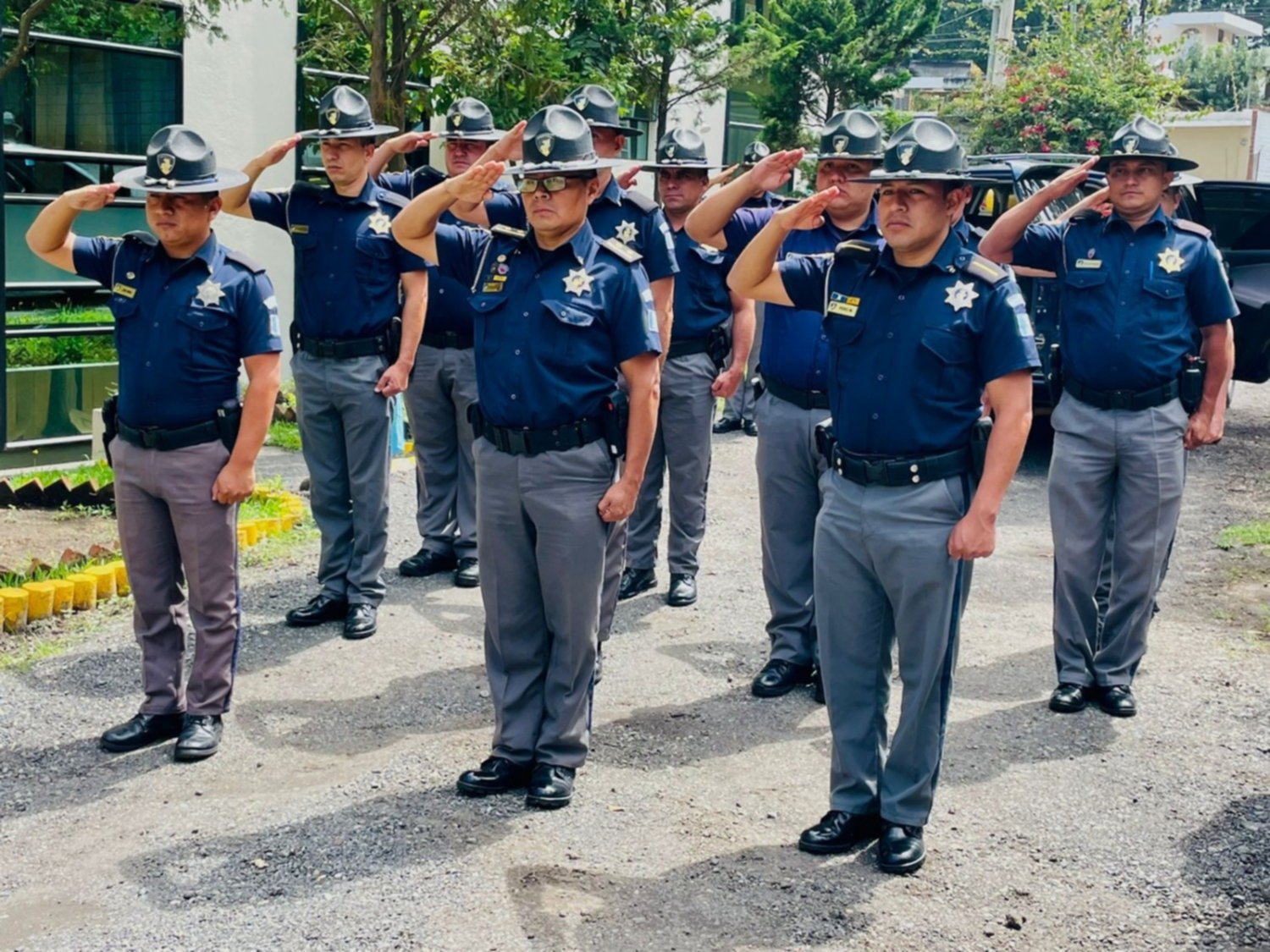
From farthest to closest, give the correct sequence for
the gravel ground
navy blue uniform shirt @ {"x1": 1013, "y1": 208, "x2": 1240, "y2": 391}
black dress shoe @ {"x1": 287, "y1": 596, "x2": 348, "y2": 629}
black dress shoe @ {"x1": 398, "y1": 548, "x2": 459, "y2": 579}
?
black dress shoe @ {"x1": 398, "y1": 548, "x2": 459, "y2": 579} → black dress shoe @ {"x1": 287, "y1": 596, "x2": 348, "y2": 629} → navy blue uniform shirt @ {"x1": 1013, "y1": 208, "x2": 1240, "y2": 391} → the gravel ground

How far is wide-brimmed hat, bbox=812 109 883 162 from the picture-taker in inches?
228

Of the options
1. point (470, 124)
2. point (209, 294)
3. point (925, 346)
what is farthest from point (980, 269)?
point (470, 124)

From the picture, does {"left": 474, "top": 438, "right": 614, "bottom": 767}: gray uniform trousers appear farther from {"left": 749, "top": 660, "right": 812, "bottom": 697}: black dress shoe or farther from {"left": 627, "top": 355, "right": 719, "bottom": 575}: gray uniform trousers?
{"left": 627, "top": 355, "right": 719, "bottom": 575}: gray uniform trousers

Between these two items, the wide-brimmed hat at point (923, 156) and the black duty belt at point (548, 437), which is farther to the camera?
the black duty belt at point (548, 437)

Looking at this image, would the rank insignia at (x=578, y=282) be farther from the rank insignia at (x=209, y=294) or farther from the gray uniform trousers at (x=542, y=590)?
the rank insignia at (x=209, y=294)

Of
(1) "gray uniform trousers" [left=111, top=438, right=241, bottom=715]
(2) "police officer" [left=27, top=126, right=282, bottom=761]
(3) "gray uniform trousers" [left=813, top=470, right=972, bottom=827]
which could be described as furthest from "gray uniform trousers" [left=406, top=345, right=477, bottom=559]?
(3) "gray uniform trousers" [left=813, top=470, right=972, bottom=827]

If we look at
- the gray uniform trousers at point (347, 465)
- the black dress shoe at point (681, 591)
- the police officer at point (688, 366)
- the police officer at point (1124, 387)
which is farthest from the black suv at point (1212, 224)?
the gray uniform trousers at point (347, 465)

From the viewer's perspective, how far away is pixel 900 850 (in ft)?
15.1

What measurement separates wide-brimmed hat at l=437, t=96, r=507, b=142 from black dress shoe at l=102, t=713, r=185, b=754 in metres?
2.96

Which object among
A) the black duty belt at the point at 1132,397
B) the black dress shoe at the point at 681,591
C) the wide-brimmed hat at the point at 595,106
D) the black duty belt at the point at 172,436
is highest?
the wide-brimmed hat at the point at 595,106

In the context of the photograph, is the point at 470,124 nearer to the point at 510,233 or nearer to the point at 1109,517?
the point at 510,233

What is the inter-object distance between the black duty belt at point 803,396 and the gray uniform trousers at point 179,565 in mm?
2146

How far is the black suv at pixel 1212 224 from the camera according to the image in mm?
10648

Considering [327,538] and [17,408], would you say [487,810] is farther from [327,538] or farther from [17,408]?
[17,408]
